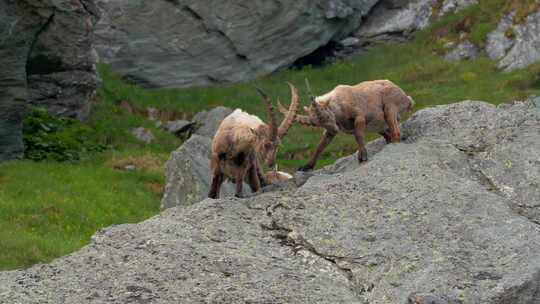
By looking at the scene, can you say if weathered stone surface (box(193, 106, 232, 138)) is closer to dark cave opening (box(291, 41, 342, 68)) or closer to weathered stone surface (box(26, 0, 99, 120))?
weathered stone surface (box(26, 0, 99, 120))

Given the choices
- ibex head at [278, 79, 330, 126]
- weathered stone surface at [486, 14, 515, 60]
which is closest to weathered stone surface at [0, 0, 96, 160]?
ibex head at [278, 79, 330, 126]

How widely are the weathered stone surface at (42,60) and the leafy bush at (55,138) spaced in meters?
0.69

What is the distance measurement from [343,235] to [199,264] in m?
1.87

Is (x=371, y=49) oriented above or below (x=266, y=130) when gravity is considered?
below

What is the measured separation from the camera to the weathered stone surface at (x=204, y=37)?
3988 cm

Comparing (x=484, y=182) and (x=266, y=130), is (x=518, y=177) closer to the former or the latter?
(x=484, y=182)

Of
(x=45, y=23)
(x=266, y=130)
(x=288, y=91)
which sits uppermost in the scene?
(x=266, y=130)

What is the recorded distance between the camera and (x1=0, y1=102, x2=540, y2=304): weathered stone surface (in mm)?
9945

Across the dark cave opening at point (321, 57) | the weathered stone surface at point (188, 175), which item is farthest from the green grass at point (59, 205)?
the dark cave opening at point (321, 57)

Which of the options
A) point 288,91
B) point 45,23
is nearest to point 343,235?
point 45,23

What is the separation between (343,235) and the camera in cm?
1109

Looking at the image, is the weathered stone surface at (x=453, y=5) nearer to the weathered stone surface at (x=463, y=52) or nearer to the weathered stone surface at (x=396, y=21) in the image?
the weathered stone surface at (x=396, y=21)

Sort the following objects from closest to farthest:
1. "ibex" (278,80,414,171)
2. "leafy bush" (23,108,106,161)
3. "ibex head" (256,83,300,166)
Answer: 1. "ibex head" (256,83,300,166)
2. "ibex" (278,80,414,171)
3. "leafy bush" (23,108,106,161)

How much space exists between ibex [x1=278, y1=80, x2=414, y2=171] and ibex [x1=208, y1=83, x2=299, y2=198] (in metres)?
0.50
